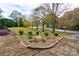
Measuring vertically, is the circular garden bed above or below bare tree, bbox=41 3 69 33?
below

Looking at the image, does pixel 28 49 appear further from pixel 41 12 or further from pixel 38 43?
pixel 41 12

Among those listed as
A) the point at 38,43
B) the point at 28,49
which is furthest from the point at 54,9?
the point at 28,49

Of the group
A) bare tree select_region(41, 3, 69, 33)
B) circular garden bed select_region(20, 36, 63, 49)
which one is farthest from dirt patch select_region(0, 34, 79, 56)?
bare tree select_region(41, 3, 69, 33)

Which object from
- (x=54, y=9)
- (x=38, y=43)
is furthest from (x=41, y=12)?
(x=38, y=43)

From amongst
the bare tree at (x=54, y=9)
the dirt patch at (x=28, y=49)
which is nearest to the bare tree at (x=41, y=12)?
the bare tree at (x=54, y=9)

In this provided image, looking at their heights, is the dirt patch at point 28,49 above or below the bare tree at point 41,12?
below

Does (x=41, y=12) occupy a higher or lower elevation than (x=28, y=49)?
higher

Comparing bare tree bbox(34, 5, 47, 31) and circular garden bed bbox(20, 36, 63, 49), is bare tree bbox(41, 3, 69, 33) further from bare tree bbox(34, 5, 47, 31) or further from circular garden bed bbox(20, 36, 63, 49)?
circular garden bed bbox(20, 36, 63, 49)

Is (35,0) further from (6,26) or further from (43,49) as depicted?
(43,49)

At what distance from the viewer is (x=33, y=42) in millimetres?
1950

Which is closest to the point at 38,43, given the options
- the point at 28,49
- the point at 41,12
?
the point at 28,49

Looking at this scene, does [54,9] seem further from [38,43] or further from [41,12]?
[38,43]

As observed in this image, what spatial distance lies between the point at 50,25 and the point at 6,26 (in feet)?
1.58

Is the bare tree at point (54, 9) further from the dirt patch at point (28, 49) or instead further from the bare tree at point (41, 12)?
the dirt patch at point (28, 49)
